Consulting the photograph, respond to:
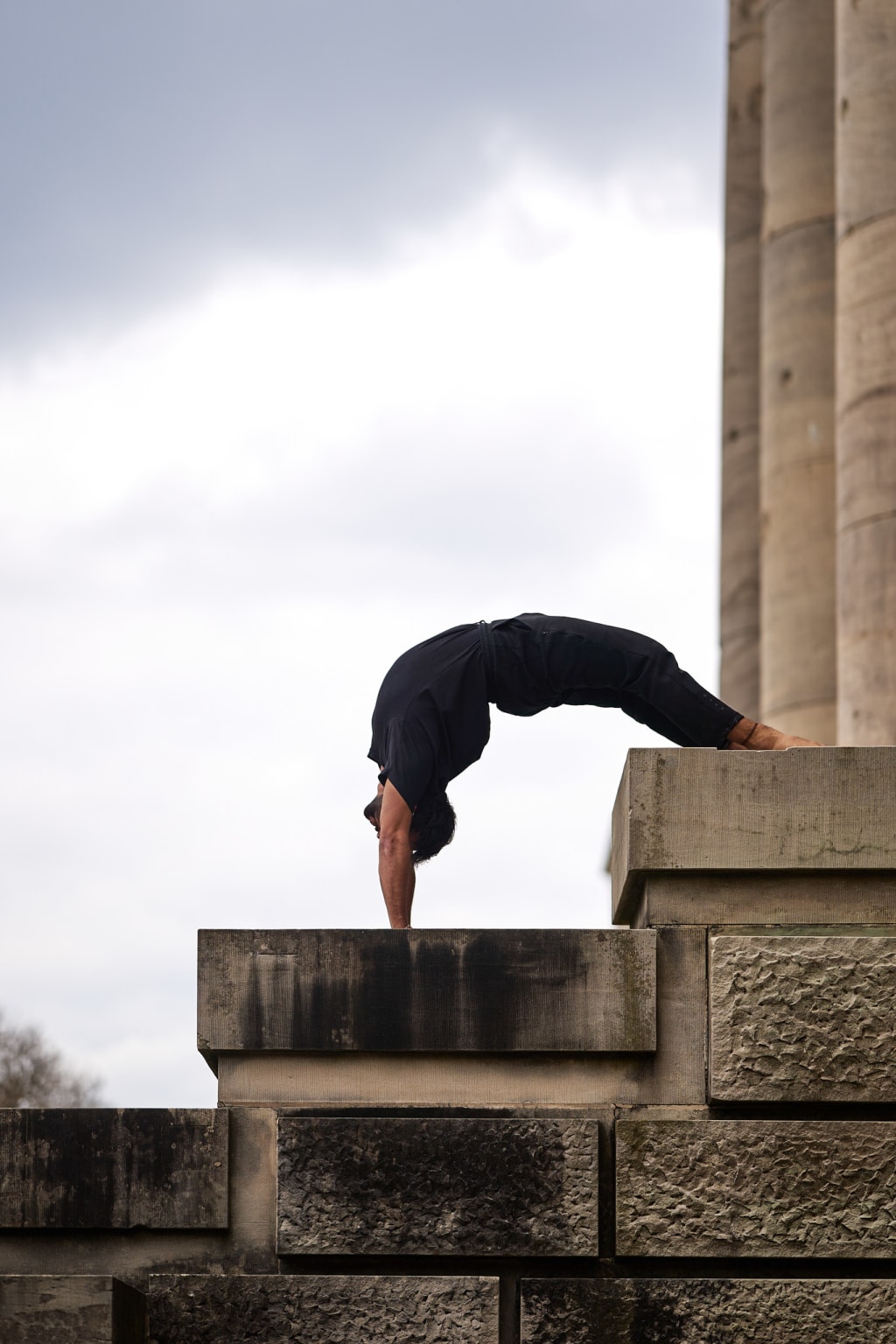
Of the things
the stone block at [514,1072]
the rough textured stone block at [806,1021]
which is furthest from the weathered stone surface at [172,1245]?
the rough textured stone block at [806,1021]

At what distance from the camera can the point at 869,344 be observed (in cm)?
1355

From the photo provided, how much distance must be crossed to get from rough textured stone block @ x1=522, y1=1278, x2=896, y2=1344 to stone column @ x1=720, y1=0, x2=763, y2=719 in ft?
47.0

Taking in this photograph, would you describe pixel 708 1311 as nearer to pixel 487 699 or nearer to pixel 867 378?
pixel 487 699

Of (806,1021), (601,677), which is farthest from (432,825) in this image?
(806,1021)

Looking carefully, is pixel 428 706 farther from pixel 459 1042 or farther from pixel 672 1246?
pixel 672 1246

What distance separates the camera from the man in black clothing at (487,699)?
309 inches

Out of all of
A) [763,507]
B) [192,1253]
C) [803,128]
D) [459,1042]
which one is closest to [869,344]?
[763,507]

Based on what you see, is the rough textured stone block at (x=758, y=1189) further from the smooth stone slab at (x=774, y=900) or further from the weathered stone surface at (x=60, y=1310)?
the weathered stone surface at (x=60, y=1310)

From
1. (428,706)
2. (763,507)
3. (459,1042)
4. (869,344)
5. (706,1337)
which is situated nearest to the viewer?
(706,1337)

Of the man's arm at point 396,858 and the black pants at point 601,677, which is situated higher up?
the black pants at point 601,677

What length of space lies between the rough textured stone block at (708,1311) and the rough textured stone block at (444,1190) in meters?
0.18

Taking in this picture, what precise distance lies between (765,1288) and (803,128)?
596 inches

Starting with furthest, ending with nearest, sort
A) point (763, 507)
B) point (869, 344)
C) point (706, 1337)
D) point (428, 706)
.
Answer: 1. point (763, 507)
2. point (869, 344)
3. point (428, 706)
4. point (706, 1337)

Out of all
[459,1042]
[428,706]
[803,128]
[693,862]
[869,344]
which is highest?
[803,128]
